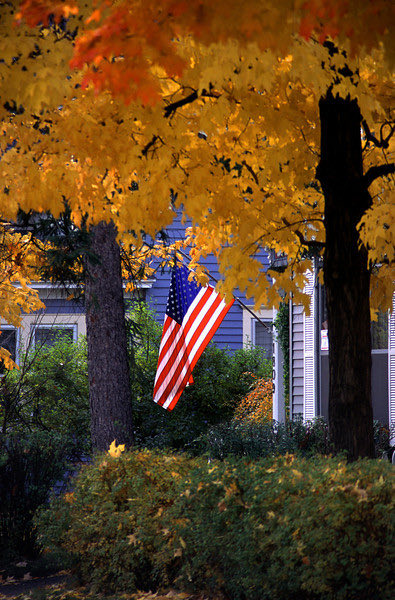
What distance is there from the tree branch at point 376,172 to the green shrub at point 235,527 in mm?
2480

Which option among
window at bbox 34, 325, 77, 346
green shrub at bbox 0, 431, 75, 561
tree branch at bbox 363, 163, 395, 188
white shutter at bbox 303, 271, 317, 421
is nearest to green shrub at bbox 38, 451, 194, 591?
green shrub at bbox 0, 431, 75, 561

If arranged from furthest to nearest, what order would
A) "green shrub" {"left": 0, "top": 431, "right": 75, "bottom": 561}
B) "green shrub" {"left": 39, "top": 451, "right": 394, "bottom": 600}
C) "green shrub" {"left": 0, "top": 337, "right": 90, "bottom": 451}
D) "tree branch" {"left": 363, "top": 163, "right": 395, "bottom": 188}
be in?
"green shrub" {"left": 0, "top": 337, "right": 90, "bottom": 451}
"green shrub" {"left": 0, "top": 431, "right": 75, "bottom": 561}
"tree branch" {"left": 363, "top": 163, "right": 395, "bottom": 188}
"green shrub" {"left": 39, "top": 451, "right": 394, "bottom": 600}

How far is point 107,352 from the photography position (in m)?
11.3

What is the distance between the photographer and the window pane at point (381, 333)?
44.8 ft

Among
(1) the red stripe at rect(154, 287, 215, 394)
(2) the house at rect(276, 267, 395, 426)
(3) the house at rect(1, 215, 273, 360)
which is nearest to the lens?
(1) the red stripe at rect(154, 287, 215, 394)

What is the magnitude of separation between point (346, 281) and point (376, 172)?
1.00m

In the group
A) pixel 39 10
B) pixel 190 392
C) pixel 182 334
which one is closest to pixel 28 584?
pixel 182 334

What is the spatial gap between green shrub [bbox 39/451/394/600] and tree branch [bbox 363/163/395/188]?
8.14ft

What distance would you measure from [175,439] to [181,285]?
6145 mm

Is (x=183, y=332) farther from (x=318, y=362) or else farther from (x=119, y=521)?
(x=119, y=521)

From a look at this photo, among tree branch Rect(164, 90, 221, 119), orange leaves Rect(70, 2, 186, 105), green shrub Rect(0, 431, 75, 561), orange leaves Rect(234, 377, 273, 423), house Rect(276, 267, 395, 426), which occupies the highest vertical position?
tree branch Rect(164, 90, 221, 119)

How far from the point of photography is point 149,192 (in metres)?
6.77

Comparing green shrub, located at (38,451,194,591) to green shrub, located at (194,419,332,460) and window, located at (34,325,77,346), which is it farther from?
window, located at (34,325,77,346)

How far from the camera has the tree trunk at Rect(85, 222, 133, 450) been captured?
1123cm
